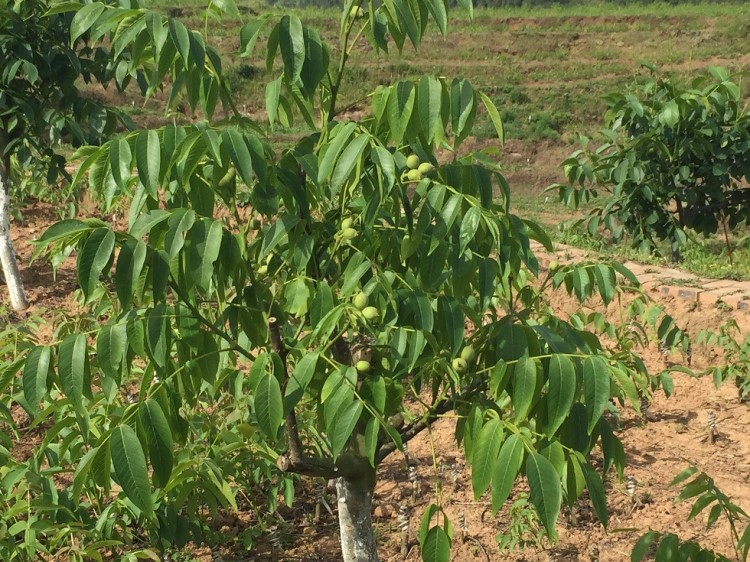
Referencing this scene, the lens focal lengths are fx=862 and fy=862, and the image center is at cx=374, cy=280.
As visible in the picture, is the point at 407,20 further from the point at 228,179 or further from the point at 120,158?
the point at 120,158

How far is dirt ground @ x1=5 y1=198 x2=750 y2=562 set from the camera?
2947 millimetres

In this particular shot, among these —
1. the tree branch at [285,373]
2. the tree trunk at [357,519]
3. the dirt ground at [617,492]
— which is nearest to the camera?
the tree branch at [285,373]

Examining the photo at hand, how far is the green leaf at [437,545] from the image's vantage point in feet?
5.51

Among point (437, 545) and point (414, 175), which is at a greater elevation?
point (414, 175)

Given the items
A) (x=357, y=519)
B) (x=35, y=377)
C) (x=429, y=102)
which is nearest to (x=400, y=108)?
(x=429, y=102)

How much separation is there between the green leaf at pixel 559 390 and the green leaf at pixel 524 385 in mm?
35

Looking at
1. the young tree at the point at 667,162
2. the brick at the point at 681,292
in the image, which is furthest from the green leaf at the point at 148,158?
the young tree at the point at 667,162

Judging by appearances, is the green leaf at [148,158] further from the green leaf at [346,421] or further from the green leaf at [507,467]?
the green leaf at [507,467]

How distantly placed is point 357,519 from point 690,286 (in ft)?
10.7

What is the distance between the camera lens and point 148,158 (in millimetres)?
1531

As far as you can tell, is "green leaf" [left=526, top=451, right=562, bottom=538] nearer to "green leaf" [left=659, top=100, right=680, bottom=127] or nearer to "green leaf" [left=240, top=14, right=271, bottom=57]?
"green leaf" [left=240, top=14, right=271, bottom=57]

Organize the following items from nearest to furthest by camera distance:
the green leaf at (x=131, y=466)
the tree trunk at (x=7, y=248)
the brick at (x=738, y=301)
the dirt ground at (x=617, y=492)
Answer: the green leaf at (x=131, y=466) → the dirt ground at (x=617, y=492) → the brick at (x=738, y=301) → the tree trunk at (x=7, y=248)

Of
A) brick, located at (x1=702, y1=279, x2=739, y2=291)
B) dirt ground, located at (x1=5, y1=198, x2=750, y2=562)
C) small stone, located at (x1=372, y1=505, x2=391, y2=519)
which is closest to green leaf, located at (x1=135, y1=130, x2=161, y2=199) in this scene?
dirt ground, located at (x1=5, y1=198, x2=750, y2=562)

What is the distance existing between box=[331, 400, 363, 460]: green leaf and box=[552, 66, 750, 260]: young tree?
13.3ft
